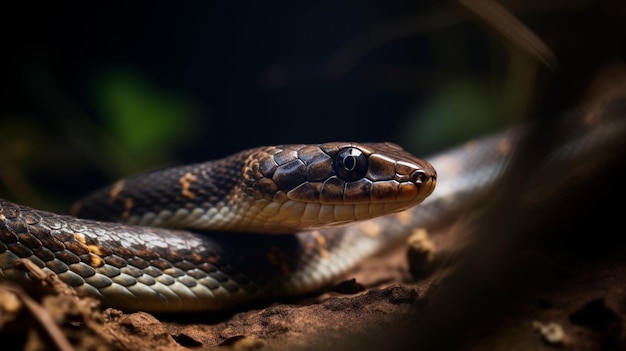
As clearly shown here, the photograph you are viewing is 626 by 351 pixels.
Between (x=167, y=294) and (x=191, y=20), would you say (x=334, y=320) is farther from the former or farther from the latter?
(x=191, y=20)

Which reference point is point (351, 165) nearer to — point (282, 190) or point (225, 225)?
point (282, 190)

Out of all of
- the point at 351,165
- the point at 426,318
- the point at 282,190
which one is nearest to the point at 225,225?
the point at 282,190

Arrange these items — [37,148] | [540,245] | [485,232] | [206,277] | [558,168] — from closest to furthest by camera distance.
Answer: [485,232], [540,245], [558,168], [206,277], [37,148]

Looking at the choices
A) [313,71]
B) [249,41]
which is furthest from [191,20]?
[313,71]

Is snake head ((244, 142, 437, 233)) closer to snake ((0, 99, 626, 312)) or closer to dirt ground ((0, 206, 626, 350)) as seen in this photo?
snake ((0, 99, 626, 312))

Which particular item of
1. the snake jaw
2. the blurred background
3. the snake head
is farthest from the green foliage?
the snake head

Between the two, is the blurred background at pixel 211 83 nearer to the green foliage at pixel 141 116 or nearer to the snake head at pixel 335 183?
the green foliage at pixel 141 116
